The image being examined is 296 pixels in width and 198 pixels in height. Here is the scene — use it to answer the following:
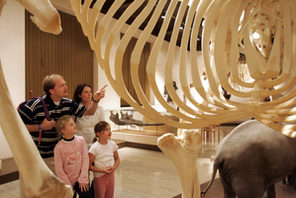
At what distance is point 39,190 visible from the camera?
0.31 meters

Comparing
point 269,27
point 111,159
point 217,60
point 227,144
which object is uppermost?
point 269,27

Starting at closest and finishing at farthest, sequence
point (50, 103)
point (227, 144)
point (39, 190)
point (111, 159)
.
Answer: point (39, 190)
point (227, 144)
point (50, 103)
point (111, 159)

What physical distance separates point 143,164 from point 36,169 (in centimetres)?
436

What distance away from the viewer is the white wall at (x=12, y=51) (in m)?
4.12

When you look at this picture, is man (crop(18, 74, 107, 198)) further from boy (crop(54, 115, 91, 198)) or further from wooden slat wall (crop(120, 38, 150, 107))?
wooden slat wall (crop(120, 38, 150, 107))

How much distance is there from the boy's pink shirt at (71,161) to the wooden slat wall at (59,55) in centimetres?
365

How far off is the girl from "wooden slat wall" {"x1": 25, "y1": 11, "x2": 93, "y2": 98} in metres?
3.50

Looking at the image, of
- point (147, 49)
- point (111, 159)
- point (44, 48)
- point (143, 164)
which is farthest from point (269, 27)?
point (147, 49)

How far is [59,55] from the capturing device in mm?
5676

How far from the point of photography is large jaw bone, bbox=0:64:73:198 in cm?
32

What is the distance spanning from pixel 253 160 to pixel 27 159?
4.82 feet

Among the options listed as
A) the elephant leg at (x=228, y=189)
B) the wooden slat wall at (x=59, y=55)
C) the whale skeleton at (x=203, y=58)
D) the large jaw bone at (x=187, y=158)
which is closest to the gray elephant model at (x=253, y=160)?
the elephant leg at (x=228, y=189)

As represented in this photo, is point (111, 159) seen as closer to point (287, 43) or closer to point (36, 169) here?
point (287, 43)

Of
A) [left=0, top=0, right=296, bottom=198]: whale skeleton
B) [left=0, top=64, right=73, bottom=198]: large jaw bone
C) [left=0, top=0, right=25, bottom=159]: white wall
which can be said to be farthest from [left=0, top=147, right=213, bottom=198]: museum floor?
[left=0, top=64, right=73, bottom=198]: large jaw bone
